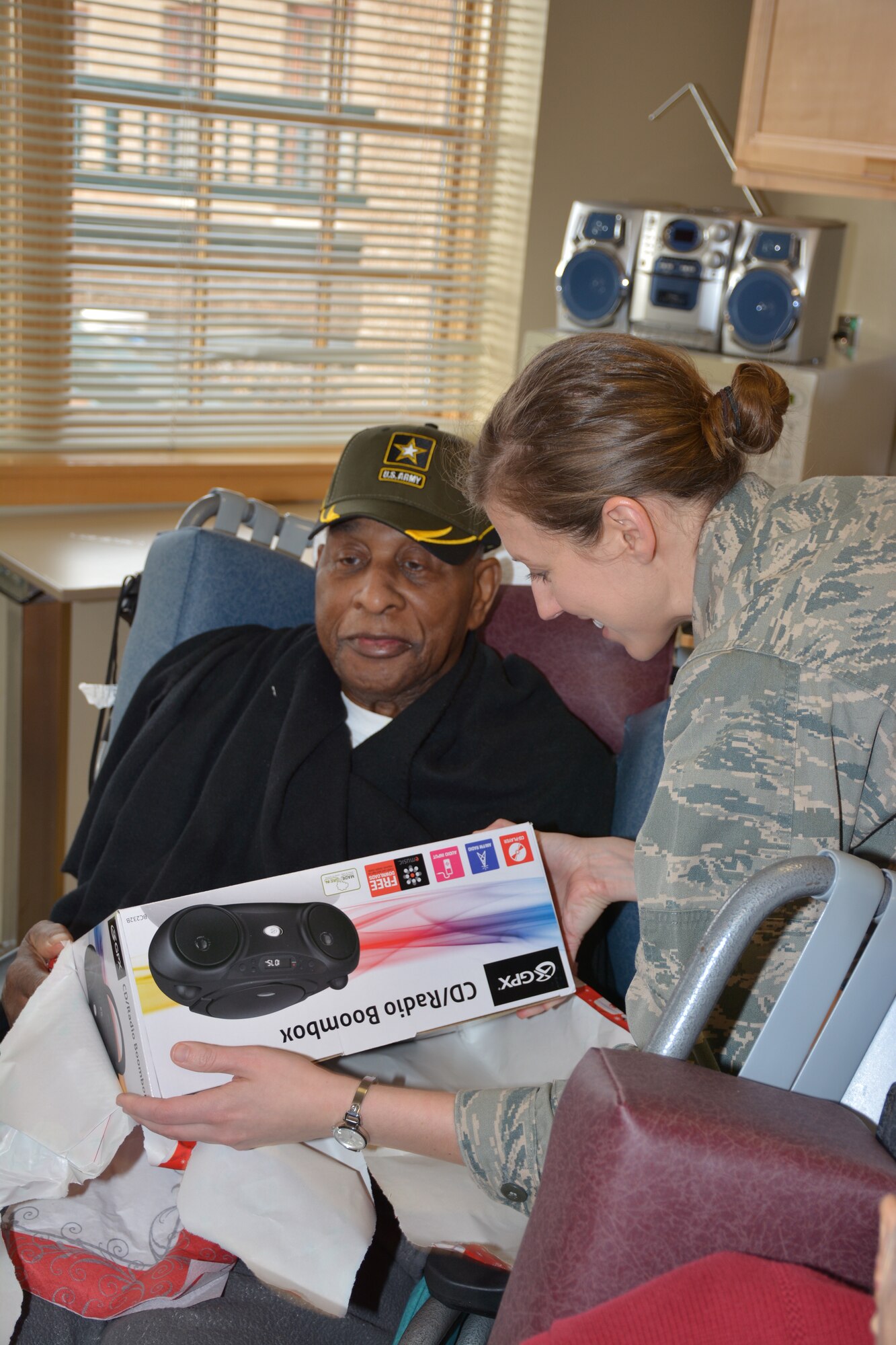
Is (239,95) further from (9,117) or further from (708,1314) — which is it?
(708,1314)

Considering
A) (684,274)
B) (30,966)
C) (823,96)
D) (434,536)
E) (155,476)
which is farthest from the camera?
(155,476)

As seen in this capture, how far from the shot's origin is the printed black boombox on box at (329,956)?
1022mm

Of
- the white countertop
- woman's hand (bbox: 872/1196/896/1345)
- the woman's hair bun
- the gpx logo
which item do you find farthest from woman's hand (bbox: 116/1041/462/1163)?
the white countertop

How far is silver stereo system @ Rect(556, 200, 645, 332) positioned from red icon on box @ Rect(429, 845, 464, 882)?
173cm

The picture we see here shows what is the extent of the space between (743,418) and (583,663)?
2.05 ft

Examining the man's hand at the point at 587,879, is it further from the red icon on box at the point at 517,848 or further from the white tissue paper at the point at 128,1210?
the white tissue paper at the point at 128,1210

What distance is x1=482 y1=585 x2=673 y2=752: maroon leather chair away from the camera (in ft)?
5.19

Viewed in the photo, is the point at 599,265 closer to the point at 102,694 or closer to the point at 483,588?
the point at 483,588

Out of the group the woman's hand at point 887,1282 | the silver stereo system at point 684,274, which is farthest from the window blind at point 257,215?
the woman's hand at point 887,1282

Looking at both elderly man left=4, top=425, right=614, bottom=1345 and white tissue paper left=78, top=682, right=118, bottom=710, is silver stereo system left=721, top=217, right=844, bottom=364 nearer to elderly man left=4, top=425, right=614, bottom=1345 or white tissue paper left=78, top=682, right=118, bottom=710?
elderly man left=4, top=425, right=614, bottom=1345

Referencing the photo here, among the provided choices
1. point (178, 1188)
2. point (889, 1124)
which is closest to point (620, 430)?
point (889, 1124)

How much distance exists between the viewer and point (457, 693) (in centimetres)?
155

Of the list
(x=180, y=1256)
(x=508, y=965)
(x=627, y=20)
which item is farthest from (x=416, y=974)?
(x=627, y=20)

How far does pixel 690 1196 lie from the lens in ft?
2.20
